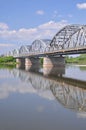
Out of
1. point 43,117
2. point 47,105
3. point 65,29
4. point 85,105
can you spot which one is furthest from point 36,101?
point 65,29

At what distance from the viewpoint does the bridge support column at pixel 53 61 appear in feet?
357

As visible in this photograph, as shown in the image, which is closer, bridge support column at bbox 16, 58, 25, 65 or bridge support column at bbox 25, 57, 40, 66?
bridge support column at bbox 25, 57, 40, 66

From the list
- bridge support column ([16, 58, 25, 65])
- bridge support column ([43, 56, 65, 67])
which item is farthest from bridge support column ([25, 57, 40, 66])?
bridge support column ([43, 56, 65, 67])

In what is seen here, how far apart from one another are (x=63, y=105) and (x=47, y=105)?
1323 mm

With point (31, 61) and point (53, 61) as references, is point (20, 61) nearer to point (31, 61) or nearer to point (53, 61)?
point (31, 61)

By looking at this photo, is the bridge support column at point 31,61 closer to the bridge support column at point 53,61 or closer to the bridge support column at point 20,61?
the bridge support column at point 20,61

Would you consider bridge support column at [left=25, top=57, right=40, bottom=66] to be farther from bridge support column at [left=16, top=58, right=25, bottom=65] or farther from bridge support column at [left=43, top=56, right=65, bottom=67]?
bridge support column at [left=43, top=56, right=65, bottom=67]

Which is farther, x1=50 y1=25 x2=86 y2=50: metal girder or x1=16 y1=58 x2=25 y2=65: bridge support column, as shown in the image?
x1=16 y1=58 x2=25 y2=65: bridge support column

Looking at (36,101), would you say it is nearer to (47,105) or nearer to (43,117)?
(47,105)

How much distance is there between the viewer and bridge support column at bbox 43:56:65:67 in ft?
357

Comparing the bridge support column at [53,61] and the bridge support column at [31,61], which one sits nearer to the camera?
the bridge support column at [53,61]

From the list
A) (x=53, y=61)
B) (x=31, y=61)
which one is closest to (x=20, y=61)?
(x=31, y=61)

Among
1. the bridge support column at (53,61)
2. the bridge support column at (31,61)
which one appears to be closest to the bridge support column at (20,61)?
the bridge support column at (31,61)

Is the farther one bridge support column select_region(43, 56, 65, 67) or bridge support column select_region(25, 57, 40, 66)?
bridge support column select_region(25, 57, 40, 66)
